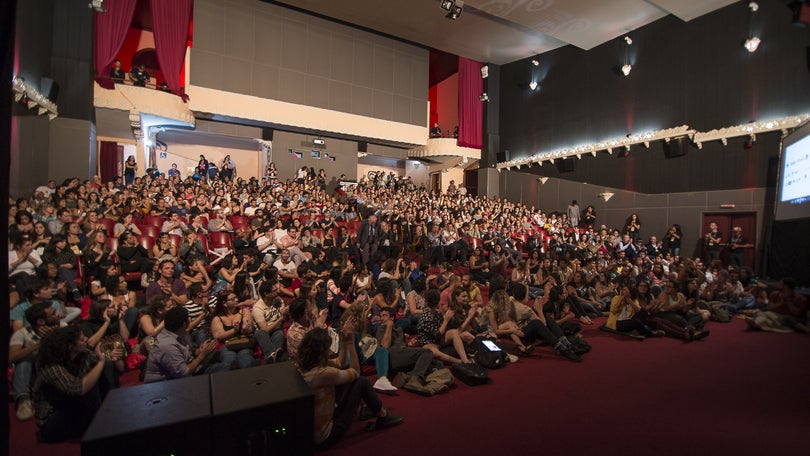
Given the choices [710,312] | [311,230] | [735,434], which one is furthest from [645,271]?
[311,230]

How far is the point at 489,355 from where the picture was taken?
13.1 feet

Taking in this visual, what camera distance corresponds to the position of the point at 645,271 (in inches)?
Answer: 335

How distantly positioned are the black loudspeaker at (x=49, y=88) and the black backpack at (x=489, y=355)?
11577 mm

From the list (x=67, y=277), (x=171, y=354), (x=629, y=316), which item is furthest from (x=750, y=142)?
(x=67, y=277)

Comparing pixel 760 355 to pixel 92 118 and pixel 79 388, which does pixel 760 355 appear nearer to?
pixel 79 388

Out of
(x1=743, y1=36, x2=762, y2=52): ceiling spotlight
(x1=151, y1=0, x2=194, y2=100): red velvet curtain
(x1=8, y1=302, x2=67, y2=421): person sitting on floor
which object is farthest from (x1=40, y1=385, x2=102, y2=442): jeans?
(x1=743, y1=36, x2=762, y2=52): ceiling spotlight

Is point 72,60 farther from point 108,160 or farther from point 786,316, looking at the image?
point 786,316

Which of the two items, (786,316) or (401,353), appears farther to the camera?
(786,316)

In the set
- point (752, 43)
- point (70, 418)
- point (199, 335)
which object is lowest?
point (70, 418)

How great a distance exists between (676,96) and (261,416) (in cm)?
1496

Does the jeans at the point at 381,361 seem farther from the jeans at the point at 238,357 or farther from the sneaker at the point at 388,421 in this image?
the jeans at the point at 238,357

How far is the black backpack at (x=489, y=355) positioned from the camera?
3975 millimetres

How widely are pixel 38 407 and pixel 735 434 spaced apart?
14.6 feet

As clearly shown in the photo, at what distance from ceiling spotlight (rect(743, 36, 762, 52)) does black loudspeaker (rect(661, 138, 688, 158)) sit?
8.79ft
